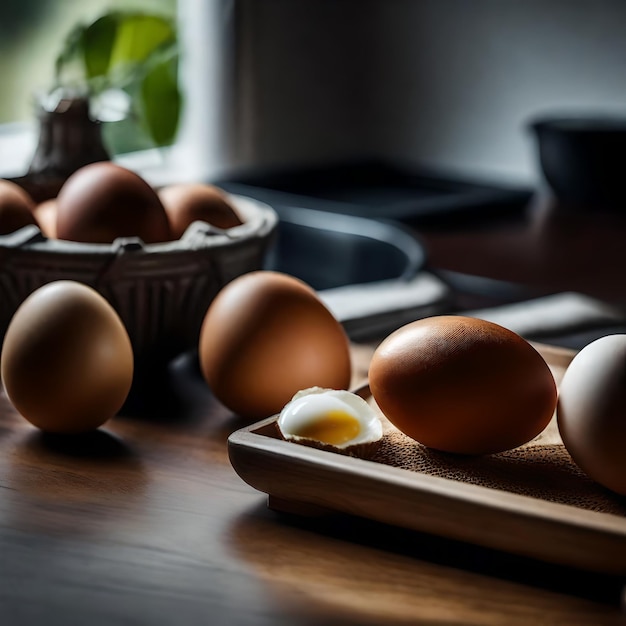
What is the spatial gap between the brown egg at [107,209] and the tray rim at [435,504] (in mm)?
302

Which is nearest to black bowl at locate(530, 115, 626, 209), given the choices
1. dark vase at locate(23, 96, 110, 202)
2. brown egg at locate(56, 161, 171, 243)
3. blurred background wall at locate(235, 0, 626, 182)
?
blurred background wall at locate(235, 0, 626, 182)

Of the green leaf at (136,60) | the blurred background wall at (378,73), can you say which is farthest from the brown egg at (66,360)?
the blurred background wall at (378,73)

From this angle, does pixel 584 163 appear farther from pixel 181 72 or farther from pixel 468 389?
pixel 468 389

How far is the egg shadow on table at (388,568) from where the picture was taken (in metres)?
0.53

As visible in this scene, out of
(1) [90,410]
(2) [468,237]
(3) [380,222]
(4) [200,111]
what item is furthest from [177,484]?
(4) [200,111]

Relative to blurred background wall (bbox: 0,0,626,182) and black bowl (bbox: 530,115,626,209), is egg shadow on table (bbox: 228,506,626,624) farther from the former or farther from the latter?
blurred background wall (bbox: 0,0,626,182)

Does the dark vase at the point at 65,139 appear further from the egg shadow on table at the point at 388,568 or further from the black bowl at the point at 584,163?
the black bowl at the point at 584,163

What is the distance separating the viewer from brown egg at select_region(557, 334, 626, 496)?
1.89ft

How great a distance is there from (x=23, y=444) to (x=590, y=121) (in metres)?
1.69

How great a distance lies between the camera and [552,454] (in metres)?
0.65

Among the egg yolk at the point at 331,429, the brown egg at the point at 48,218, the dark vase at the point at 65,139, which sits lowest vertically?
the egg yolk at the point at 331,429

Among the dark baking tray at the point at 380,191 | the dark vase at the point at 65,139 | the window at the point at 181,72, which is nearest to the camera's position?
the dark vase at the point at 65,139

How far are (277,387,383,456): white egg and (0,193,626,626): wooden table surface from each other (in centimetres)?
5

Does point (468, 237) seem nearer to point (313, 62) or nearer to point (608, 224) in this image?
point (608, 224)
